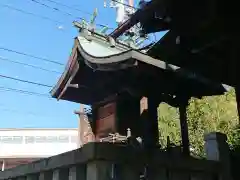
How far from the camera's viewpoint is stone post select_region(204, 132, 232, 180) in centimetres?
463

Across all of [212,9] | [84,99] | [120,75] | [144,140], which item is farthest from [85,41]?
[212,9]

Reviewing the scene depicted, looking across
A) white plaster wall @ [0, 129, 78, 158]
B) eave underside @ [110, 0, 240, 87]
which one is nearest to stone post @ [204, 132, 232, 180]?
eave underside @ [110, 0, 240, 87]

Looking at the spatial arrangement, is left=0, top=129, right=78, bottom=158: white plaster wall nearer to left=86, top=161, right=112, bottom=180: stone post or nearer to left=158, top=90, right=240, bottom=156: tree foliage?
left=158, top=90, right=240, bottom=156: tree foliage

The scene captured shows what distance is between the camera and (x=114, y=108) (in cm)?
892

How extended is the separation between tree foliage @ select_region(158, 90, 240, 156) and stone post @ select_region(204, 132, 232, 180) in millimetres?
9412

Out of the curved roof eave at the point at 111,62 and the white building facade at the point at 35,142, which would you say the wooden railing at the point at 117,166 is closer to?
the curved roof eave at the point at 111,62

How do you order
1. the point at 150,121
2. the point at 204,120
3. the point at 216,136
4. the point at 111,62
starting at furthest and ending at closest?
the point at 204,120 < the point at 150,121 < the point at 111,62 < the point at 216,136

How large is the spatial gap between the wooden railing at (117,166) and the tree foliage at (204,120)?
10.5 metres

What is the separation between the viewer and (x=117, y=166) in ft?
10.7

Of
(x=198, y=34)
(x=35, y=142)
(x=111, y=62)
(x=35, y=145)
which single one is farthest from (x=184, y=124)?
(x=35, y=142)

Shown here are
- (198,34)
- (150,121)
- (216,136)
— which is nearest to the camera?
(216,136)

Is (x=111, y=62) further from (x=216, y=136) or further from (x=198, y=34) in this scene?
(x=216, y=136)

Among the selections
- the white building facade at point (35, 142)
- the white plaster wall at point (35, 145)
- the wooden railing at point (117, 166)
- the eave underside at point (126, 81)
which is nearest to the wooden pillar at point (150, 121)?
the eave underside at point (126, 81)

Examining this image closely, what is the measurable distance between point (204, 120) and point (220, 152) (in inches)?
444
